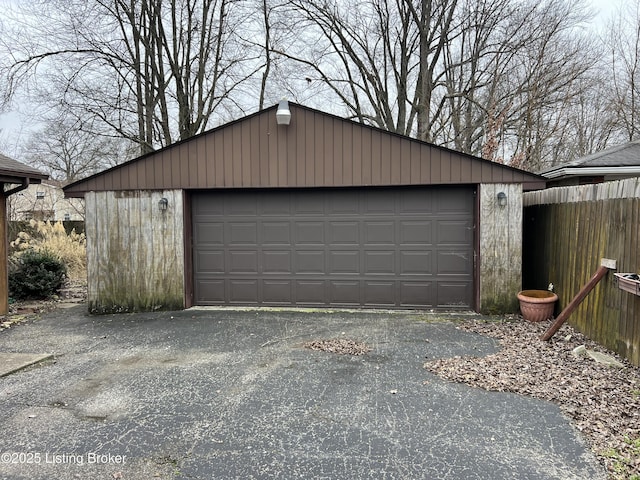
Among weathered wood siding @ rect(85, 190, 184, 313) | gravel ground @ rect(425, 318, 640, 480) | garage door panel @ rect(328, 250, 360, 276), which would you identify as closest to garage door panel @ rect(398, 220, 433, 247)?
garage door panel @ rect(328, 250, 360, 276)

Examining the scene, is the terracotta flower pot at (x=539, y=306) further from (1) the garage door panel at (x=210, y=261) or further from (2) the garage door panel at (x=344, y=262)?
(1) the garage door panel at (x=210, y=261)

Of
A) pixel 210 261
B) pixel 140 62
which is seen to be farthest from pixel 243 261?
pixel 140 62

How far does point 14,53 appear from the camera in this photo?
12.0 m

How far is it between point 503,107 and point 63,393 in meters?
14.3

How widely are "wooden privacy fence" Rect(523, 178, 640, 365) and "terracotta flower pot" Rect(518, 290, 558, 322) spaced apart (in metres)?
0.12

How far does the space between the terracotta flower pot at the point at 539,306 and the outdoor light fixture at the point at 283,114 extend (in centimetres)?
442

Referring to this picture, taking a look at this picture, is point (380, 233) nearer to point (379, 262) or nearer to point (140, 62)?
point (379, 262)

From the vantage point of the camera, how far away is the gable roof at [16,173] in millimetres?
6678

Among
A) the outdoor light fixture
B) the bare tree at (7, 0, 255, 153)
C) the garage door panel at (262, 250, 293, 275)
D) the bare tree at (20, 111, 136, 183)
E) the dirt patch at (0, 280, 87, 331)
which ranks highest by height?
the bare tree at (7, 0, 255, 153)

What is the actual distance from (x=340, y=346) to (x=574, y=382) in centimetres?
242

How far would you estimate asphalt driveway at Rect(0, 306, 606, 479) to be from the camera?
268cm

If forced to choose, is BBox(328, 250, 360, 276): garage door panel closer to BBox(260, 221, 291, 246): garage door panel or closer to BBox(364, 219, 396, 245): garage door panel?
BBox(364, 219, 396, 245): garage door panel

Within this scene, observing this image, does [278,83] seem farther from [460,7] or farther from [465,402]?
[465,402]

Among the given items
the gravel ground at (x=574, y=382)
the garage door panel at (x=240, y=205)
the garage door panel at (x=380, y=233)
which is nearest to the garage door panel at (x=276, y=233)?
the garage door panel at (x=240, y=205)
